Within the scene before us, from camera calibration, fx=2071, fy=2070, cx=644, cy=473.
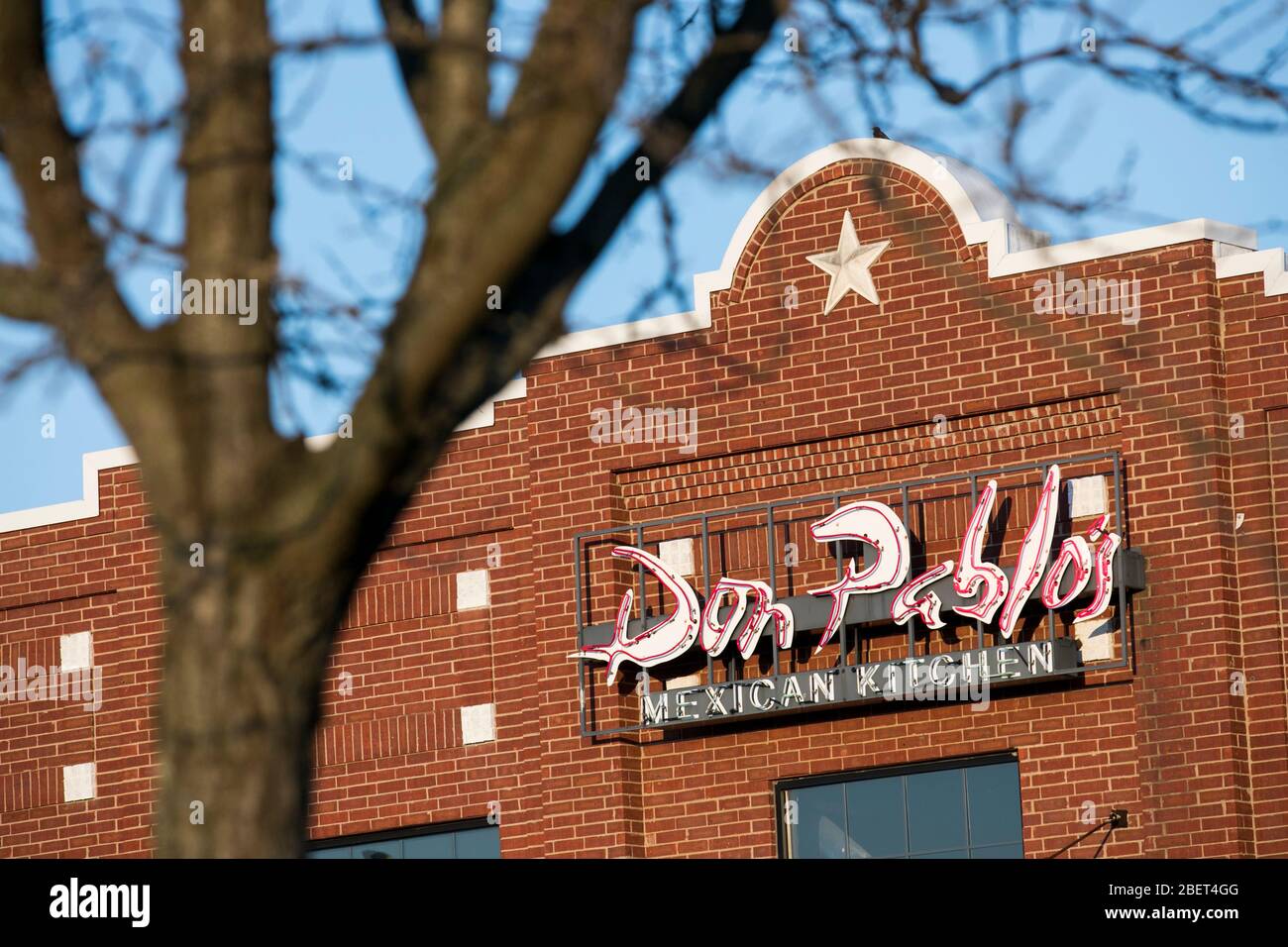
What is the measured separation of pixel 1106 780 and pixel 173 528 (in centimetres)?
1408

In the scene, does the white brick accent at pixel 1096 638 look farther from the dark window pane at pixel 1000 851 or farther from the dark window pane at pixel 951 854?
the dark window pane at pixel 951 854

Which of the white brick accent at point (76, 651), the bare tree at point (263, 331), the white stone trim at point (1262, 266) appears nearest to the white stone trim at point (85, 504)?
the white brick accent at point (76, 651)

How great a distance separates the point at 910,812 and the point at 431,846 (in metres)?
5.38

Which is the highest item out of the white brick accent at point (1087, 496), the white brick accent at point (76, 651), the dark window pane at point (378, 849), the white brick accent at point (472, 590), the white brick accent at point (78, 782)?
the white brick accent at point (1087, 496)

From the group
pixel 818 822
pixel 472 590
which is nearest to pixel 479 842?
pixel 472 590

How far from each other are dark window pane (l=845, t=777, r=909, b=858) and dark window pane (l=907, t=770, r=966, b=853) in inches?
4.8

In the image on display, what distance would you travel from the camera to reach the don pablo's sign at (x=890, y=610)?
18.1 m

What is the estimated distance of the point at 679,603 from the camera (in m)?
20.0

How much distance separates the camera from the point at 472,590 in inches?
861

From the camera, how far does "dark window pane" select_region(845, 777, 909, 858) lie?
1911 centimetres

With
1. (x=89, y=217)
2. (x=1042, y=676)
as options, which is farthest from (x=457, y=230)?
(x=1042, y=676)

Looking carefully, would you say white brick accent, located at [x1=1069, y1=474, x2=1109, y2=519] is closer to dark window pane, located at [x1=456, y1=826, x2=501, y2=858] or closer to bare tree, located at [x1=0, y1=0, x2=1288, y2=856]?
dark window pane, located at [x1=456, y1=826, x2=501, y2=858]

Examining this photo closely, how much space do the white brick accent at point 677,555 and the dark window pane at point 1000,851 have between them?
3994 millimetres

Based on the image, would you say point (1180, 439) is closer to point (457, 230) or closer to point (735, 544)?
point (735, 544)
